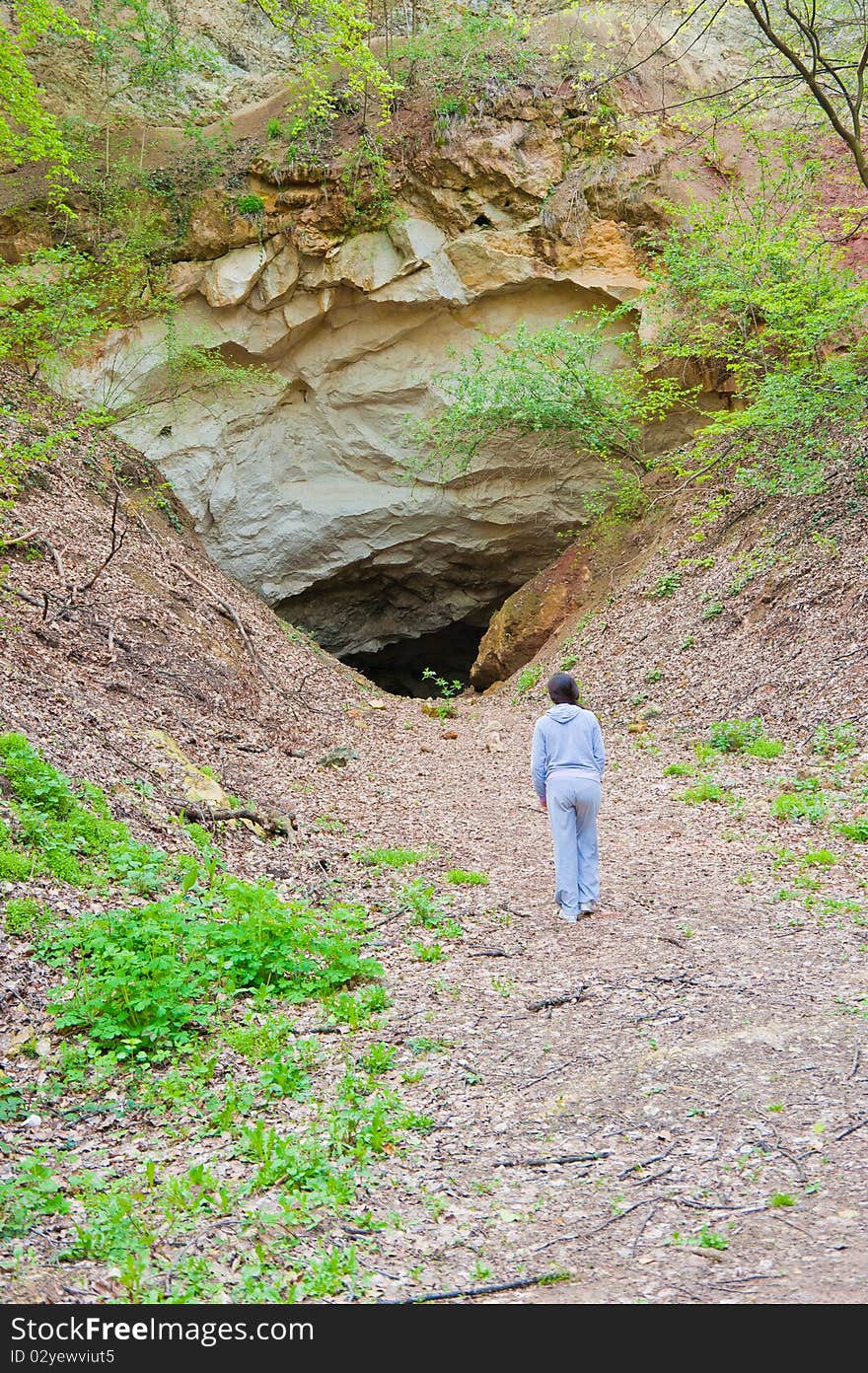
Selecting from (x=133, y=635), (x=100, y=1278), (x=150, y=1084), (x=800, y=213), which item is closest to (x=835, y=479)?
(x=800, y=213)

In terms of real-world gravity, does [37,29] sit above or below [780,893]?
above

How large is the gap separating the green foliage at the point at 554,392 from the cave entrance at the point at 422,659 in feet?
22.4

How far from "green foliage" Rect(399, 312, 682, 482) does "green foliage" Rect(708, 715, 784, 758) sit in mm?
7488

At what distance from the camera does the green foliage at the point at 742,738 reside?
9.27 m

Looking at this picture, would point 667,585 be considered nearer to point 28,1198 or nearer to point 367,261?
point 367,261

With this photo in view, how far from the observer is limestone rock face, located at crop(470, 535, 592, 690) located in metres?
17.7

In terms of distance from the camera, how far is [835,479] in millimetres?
12539

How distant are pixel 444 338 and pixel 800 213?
6795mm

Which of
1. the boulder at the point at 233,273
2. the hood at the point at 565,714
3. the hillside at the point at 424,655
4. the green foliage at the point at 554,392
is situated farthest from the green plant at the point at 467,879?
the boulder at the point at 233,273

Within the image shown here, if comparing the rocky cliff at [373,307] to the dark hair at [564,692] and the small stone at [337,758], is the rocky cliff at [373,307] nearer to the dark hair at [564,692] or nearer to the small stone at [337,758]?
the small stone at [337,758]

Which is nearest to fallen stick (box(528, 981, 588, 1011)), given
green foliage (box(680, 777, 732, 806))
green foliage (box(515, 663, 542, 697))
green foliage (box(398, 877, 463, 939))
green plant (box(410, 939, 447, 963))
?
green plant (box(410, 939, 447, 963))

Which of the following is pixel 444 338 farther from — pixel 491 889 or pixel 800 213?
pixel 491 889
